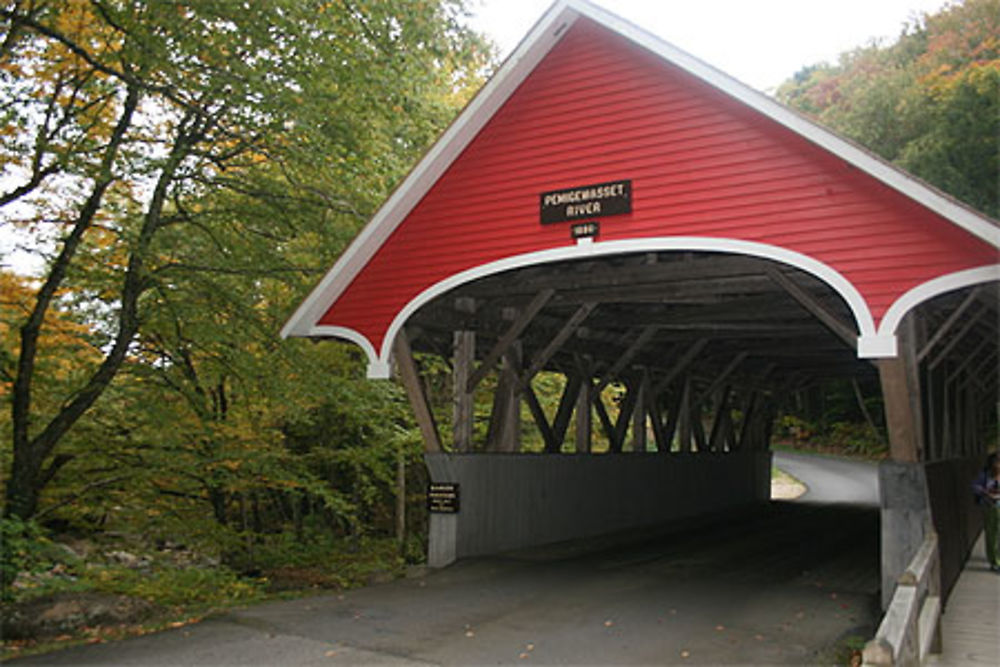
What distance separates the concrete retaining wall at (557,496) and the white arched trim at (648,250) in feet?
5.91

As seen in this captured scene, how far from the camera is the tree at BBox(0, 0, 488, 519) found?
367 inches

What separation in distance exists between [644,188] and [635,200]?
0.16 m

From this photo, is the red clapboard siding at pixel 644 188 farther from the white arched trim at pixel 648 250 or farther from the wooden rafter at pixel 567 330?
the wooden rafter at pixel 567 330

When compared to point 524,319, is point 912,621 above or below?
below

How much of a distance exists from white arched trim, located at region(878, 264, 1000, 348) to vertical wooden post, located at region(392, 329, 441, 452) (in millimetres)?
5448

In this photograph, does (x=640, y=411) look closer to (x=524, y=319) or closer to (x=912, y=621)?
(x=524, y=319)

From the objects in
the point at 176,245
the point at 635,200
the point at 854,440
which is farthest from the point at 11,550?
the point at 854,440

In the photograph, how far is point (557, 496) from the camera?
44.0 ft

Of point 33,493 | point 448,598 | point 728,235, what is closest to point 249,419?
point 33,493

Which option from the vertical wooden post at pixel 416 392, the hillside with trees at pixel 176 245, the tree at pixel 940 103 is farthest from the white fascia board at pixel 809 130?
the tree at pixel 940 103

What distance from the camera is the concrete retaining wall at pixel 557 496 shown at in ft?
36.1

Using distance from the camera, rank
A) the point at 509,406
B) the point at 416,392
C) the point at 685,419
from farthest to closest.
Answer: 1. the point at 685,419
2. the point at 509,406
3. the point at 416,392

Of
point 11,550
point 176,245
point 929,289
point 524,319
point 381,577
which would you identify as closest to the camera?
point 929,289

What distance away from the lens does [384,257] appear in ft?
35.8
